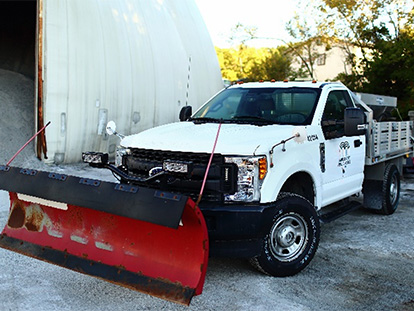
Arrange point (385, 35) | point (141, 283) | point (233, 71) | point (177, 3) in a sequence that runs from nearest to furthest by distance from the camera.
Answer: point (141, 283) → point (177, 3) → point (385, 35) → point (233, 71)

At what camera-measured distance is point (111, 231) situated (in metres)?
4.38

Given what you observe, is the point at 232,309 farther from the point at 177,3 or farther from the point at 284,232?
the point at 177,3

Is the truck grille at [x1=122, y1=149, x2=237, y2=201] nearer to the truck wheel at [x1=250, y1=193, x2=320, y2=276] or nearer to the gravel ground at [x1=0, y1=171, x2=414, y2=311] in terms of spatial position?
the truck wheel at [x1=250, y1=193, x2=320, y2=276]

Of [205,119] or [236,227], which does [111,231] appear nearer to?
[236,227]

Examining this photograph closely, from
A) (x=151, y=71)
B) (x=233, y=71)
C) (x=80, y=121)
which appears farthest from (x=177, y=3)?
(x=233, y=71)

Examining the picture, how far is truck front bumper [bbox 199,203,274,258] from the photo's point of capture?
438 cm

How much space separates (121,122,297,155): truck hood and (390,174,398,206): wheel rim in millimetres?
3407

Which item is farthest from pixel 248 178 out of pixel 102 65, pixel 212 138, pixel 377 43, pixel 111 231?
Result: pixel 377 43

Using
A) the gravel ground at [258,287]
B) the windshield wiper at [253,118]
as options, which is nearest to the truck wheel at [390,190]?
the gravel ground at [258,287]

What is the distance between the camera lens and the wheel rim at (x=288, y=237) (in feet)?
15.6

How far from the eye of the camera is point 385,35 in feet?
75.9

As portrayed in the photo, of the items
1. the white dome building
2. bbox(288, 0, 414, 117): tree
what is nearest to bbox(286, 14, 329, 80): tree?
bbox(288, 0, 414, 117): tree

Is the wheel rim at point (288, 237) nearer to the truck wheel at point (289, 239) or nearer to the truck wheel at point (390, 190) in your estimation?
the truck wheel at point (289, 239)

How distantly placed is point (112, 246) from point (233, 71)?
163 feet
